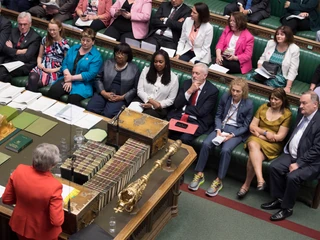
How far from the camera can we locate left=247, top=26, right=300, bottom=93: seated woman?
6.77 metres

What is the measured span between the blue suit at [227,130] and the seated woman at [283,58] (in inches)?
29.0

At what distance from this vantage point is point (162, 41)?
7746mm

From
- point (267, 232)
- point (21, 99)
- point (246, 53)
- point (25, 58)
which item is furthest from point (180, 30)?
point (267, 232)

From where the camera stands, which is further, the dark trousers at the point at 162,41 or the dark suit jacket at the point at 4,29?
the dark trousers at the point at 162,41

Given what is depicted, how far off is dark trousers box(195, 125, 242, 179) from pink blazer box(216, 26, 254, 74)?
1207 mm

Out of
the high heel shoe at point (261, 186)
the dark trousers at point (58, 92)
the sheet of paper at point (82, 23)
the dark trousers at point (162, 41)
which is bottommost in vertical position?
the high heel shoe at point (261, 186)

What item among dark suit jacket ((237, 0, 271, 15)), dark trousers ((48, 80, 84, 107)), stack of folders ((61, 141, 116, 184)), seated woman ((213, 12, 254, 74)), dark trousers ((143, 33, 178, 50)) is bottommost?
dark trousers ((48, 80, 84, 107))

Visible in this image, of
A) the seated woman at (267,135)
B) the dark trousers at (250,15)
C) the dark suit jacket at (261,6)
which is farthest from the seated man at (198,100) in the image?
the dark suit jacket at (261,6)

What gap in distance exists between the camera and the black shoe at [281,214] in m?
5.84

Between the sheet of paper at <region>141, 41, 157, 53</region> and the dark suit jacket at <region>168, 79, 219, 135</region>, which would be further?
the sheet of paper at <region>141, 41, 157, 53</region>

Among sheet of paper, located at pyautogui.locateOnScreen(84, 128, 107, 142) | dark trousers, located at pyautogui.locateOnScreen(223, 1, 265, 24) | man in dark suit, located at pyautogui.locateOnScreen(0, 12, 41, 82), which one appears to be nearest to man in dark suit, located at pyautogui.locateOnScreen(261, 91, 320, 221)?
sheet of paper, located at pyautogui.locateOnScreen(84, 128, 107, 142)

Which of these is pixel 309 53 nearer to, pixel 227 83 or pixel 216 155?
pixel 227 83

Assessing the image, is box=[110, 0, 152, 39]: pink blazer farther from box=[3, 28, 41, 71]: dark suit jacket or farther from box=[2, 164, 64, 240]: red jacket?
box=[2, 164, 64, 240]: red jacket

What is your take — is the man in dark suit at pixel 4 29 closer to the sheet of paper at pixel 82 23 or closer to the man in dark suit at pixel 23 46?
the man in dark suit at pixel 23 46
